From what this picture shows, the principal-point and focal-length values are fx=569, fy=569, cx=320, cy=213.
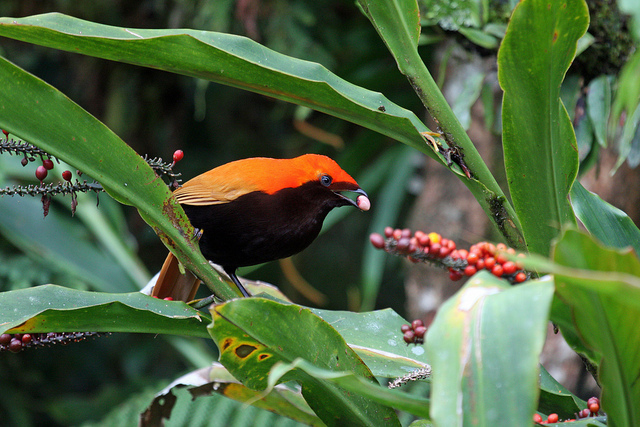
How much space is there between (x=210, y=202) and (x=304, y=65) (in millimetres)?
610

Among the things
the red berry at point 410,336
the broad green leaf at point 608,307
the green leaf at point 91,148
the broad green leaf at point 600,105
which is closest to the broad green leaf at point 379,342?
the red berry at point 410,336

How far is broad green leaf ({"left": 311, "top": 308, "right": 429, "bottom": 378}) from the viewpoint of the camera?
47.2 inches

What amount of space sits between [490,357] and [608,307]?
15 centimetres

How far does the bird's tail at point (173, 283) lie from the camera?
1.49 metres

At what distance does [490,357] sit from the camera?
0.59 meters

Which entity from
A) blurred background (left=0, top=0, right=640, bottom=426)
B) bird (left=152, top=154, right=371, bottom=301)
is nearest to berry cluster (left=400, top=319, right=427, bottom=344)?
bird (left=152, top=154, right=371, bottom=301)

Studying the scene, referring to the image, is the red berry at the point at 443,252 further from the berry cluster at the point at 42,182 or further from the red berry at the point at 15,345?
the red berry at the point at 15,345

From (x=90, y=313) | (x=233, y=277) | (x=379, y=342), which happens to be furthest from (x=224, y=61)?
(x=233, y=277)

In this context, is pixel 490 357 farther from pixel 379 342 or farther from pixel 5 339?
pixel 5 339

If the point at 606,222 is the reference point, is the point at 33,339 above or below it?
below

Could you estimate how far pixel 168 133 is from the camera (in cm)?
411

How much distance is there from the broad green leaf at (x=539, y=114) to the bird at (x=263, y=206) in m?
0.53

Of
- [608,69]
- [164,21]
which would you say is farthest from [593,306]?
[164,21]

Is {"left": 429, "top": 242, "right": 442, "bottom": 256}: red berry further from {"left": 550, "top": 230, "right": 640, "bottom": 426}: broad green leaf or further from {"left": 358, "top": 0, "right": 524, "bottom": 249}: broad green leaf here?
{"left": 550, "top": 230, "right": 640, "bottom": 426}: broad green leaf
